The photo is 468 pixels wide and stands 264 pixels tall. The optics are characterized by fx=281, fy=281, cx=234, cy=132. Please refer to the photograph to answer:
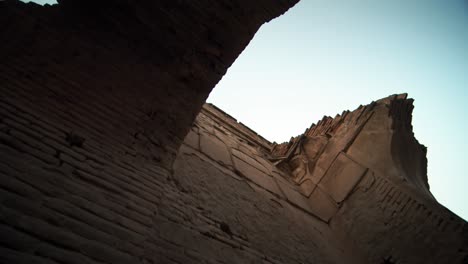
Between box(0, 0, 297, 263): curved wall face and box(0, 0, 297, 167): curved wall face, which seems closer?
box(0, 0, 297, 263): curved wall face

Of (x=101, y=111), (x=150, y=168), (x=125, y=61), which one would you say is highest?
(x=125, y=61)

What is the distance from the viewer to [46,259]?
1.12 metres

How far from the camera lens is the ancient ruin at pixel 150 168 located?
1.42 metres

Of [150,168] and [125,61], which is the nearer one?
[150,168]

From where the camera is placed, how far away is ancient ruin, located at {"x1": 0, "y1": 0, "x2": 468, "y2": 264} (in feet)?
4.66

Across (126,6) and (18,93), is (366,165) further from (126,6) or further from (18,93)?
(18,93)

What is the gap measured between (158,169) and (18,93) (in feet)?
3.49

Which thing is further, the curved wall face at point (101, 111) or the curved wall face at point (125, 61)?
the curved wall face at point (125, 61)

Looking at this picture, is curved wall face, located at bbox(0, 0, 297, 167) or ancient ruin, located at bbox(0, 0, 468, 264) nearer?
ancient ruin, located at bbox(0, 0, 468, 264)

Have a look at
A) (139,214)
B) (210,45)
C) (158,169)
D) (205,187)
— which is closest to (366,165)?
(205,187)

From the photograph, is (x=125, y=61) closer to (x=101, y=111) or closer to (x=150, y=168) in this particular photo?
(x=101, y=111)

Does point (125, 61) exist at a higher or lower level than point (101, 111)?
higher

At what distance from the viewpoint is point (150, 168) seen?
2.09m

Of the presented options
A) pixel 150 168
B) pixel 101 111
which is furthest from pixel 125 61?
pixel 150 168
